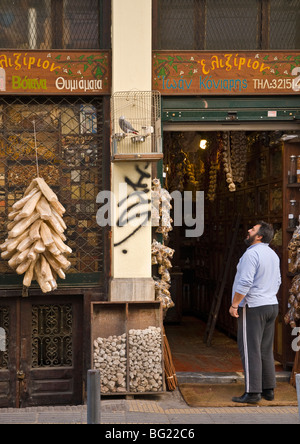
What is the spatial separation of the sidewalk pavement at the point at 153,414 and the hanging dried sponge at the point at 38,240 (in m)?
1.37

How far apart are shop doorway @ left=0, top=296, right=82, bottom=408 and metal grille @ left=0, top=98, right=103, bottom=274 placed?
66 cm

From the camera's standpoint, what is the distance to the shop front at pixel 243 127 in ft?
24.7

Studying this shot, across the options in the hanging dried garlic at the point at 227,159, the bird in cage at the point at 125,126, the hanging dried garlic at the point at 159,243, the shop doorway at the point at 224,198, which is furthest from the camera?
the hanging dried garlic at the point at 227,159

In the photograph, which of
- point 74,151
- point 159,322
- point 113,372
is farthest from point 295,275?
point 74,151

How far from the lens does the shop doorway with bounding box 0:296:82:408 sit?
24.6ft

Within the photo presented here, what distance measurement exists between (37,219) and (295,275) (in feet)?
11.3

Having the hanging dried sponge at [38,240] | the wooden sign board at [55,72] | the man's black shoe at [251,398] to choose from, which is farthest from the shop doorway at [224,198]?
the hanging dried sponge at [38,240]

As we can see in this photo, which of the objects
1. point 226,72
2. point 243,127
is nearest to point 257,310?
point 243,127

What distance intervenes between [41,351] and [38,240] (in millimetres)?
1796

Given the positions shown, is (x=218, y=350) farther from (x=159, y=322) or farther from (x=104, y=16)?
(x=104, y=16)

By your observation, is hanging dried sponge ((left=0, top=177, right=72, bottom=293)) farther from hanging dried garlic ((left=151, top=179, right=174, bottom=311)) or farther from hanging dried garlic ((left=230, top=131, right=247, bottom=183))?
hanging dried garlic ((left=230, top=131, right=247, bottom=183))

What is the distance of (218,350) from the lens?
9344mm

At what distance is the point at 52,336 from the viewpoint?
7.61 m

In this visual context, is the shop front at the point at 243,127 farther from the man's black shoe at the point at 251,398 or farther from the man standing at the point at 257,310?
the man's black shoe at the point at 251,398
